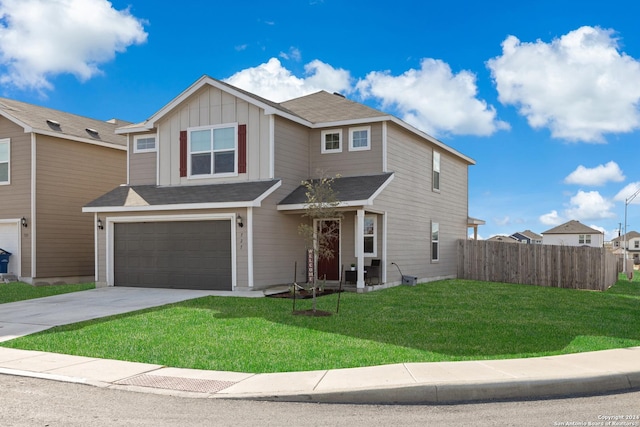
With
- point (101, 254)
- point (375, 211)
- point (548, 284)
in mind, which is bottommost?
point (548, 284)

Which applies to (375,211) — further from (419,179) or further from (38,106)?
(38,106)

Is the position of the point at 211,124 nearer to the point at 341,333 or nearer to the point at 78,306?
the point at 78,306

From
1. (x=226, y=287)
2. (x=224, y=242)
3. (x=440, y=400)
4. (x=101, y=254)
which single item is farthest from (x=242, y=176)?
(x=440, y=400)

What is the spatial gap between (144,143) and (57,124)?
14.8 feet

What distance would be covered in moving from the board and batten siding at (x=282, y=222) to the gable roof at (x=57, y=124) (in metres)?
9.13

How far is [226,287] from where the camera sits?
1731cm

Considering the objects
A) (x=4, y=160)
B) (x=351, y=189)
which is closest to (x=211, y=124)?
(x=351, y=189)

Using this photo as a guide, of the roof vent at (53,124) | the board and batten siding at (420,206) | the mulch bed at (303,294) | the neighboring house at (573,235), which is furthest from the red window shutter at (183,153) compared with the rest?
the neighboring house at (573,235)

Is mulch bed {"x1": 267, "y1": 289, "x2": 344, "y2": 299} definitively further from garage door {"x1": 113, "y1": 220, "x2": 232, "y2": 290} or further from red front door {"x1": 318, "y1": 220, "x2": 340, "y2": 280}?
red front door {"x1": 318, "y1": 220, "x2": 340, "y2": 280}

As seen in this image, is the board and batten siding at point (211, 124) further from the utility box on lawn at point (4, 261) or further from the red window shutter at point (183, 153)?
the utility box on lawn at point (4, 261)

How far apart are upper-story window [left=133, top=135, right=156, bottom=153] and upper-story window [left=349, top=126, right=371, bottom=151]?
6999 mm

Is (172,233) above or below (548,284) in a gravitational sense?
above

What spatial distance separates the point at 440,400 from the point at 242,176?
12.7 m

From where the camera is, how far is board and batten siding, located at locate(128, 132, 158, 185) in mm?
20500
